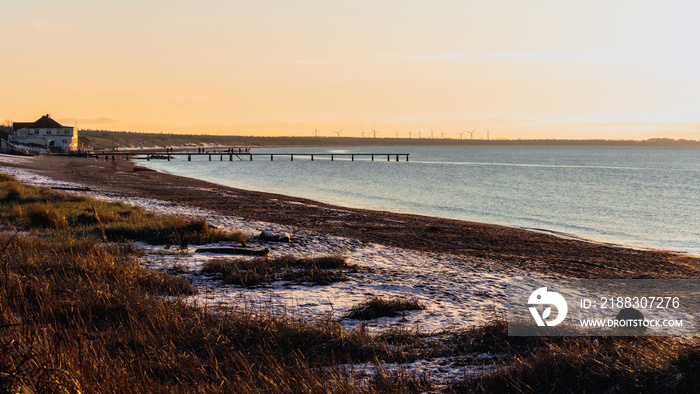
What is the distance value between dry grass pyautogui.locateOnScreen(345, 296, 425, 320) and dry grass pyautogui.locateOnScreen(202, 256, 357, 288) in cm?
226

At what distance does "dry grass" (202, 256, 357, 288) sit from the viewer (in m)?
10.5

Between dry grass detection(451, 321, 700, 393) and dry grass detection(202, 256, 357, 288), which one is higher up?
dry grass detection(451, 321, 700, 393)

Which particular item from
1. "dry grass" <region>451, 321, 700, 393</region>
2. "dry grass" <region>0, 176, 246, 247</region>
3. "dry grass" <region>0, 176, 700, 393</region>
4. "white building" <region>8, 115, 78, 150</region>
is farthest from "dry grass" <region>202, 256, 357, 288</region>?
"white building" <region>8, 115, 78, 150</region>

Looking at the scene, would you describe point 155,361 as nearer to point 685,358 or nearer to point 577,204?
point 685,358

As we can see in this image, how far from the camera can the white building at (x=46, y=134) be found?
100062 mm

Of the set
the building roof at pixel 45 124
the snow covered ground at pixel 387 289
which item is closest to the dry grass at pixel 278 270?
the snow covered ground at pixel 387 289

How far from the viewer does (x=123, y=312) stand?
271 inches

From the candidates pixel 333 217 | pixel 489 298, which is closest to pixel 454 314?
pixel 489 298

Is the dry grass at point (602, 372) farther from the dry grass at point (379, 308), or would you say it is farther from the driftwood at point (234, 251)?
the driftwood at point (234, 251)

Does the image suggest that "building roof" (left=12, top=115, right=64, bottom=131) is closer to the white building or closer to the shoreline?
the white building

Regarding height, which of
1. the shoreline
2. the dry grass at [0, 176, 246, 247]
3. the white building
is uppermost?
the white building

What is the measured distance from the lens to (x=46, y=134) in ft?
334

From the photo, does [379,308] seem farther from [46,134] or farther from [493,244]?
[46,134]

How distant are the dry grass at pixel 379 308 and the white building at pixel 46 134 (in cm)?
10792
